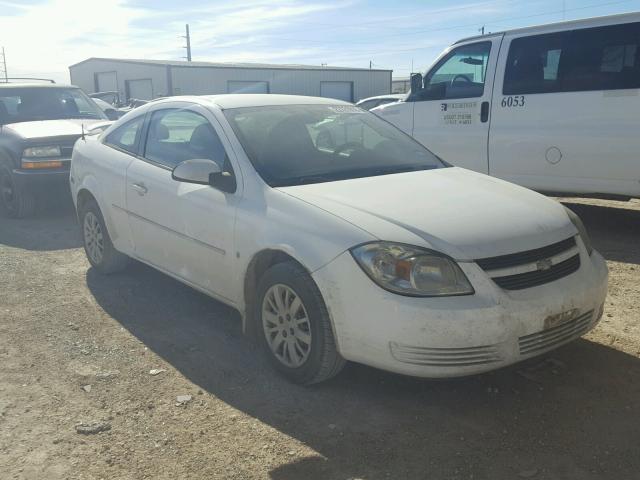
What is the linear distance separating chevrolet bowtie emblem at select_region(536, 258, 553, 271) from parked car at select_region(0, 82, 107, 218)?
260 inches

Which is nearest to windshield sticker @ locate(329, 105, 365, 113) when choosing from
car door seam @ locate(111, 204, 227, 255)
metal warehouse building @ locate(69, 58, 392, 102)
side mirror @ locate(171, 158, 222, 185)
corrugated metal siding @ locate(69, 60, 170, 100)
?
side mirror @ locate(171, 158, 222, 185)

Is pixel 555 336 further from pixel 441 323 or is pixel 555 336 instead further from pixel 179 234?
pixel 179 234

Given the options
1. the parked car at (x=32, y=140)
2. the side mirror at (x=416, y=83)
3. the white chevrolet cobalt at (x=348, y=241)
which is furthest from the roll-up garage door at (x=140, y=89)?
the white chevrolet cobalt at (x=348, y=241)

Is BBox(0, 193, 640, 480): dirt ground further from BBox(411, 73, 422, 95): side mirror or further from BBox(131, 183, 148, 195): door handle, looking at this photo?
BBox(411, 73, 422, 95): side mirror

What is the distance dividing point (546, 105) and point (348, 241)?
176 inches

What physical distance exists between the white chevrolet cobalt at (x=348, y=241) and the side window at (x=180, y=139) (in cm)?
1

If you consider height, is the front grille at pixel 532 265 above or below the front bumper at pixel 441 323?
above

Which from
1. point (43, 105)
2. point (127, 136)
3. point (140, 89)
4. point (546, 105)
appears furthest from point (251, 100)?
point (140, 89)

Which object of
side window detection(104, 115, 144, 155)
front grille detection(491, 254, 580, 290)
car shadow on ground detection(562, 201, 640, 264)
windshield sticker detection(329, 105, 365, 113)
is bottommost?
car shadow on ground detection(562, 201, 640, 264)

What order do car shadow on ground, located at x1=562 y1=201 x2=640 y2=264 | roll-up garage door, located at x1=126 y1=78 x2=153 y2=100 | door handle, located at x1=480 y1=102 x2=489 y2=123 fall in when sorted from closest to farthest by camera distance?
1. car shadow on ground, located at x1=562 y1=201 x2=640 y2=264
2. door handle, located at x1=480 y1=102 x2=489 y2=123
3. roll-up garage door, located at x1=126 y1=78 x2=153 y2=100

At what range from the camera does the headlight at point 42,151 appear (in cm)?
798

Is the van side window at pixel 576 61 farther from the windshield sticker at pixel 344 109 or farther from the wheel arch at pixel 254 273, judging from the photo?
the wheel arch at pixel 254 273

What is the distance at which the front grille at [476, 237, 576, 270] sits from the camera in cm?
305

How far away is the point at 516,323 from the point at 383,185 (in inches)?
46.2
